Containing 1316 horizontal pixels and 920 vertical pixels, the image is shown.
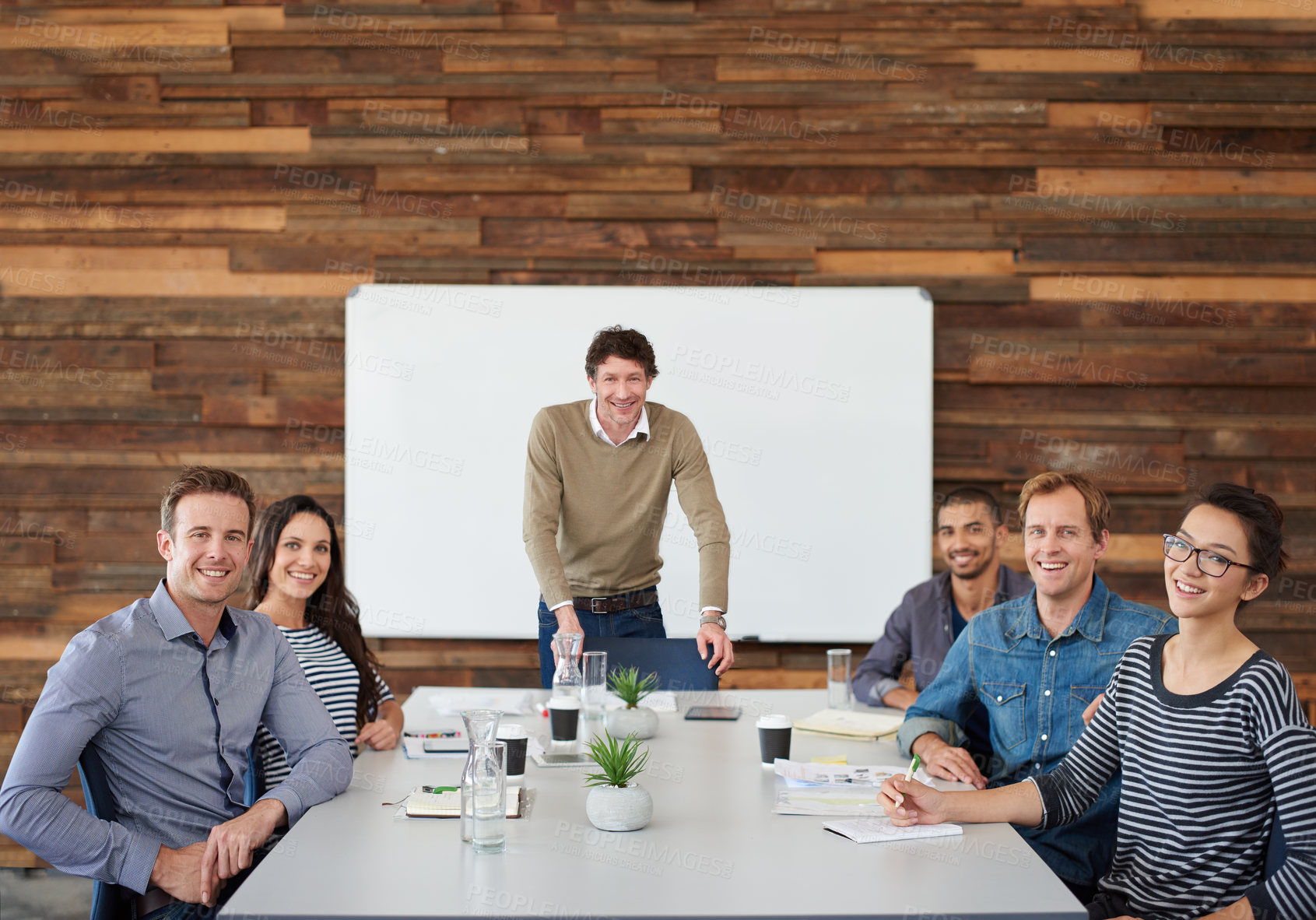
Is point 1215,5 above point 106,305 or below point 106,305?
above

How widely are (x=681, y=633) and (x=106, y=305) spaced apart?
8.21 feet

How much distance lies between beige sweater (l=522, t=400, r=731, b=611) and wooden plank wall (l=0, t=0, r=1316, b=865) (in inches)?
41.8

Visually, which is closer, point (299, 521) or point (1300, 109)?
point (299, 521)

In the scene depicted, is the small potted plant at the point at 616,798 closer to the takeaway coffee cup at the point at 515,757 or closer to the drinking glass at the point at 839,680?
the takeaway coffee cup at the point at 515,757

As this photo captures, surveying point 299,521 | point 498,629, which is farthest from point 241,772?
Result: point 498,629

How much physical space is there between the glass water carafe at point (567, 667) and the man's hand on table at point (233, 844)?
25.8 inches

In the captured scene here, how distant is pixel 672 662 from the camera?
8.77 ft

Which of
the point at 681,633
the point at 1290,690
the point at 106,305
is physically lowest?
the point at 681,633

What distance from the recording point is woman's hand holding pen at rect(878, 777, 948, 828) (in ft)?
5.40

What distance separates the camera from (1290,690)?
1.59 metres

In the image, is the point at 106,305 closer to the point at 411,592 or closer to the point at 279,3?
the point at 279,3

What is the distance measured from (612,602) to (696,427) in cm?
106
